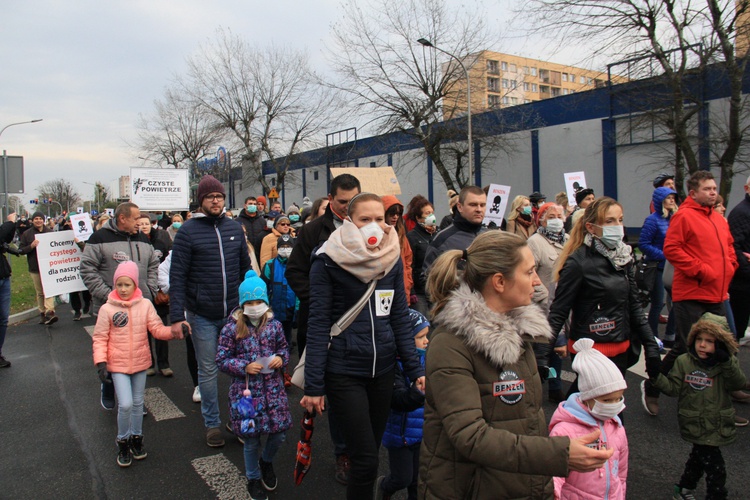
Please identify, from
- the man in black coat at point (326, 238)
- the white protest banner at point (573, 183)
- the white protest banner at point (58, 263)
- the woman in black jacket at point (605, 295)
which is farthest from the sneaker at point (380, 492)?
the white protest banner at point (573, 183)

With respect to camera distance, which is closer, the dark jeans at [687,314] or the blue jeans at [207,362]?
the blue jeans at [207,362]

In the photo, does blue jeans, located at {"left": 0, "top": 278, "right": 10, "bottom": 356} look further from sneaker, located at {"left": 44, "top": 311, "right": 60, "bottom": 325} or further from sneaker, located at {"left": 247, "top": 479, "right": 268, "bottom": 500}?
sneaker, located at {"left": 247, "top": 479, "right": 268, "bottom": 500}

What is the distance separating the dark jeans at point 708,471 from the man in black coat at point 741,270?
2616 millimetres

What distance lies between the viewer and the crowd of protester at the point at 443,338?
1.96 metres

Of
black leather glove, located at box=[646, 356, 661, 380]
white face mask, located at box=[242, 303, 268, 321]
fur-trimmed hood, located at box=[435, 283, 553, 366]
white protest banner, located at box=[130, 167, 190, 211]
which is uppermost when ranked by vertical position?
white protest banner, located at box=[130, 167, 190, 211]

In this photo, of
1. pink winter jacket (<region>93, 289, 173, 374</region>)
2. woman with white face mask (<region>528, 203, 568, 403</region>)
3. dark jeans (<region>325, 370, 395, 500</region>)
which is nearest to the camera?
dark jeans (<region>325, 370, 395, 500</region>)

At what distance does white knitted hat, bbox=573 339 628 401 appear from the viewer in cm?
238

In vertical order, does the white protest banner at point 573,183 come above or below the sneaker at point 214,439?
above

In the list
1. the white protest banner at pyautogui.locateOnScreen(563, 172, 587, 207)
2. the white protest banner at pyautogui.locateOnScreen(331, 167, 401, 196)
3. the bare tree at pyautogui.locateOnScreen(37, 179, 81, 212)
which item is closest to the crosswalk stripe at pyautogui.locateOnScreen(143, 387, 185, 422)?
the white protest banner at pyautogui.locateOnScreen(331, 167, 401, 196)

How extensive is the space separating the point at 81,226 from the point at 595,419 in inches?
406

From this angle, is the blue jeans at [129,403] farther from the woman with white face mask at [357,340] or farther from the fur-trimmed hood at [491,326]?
the fur-trimmed hood at [491,326]

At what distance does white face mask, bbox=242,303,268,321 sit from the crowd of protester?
0.02 meters

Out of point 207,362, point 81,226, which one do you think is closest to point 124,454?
point 207,362

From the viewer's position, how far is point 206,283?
15.0ft
